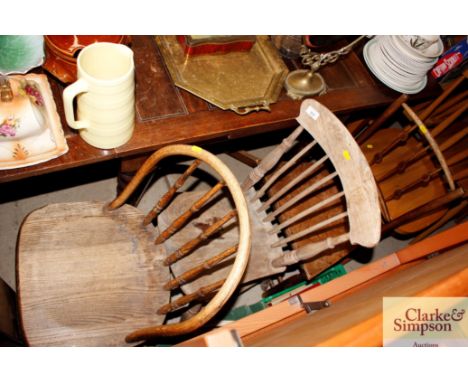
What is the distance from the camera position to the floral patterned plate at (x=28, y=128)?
0.98m

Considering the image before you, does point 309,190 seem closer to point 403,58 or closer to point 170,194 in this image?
point 170,194

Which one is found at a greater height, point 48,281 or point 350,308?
point 350,308

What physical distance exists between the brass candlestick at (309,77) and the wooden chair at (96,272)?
1.70 ft

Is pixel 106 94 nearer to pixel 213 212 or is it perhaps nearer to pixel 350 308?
pixel 213 212

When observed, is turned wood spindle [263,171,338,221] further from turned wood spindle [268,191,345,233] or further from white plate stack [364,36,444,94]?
white plate stack [364,36,444,94]

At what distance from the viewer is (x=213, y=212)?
1.48 metres

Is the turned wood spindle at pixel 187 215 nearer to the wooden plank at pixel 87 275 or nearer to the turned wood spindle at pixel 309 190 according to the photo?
the wooden plank at pixel 87 275

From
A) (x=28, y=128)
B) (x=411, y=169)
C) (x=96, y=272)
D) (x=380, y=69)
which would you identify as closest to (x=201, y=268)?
(x=96, y=272)

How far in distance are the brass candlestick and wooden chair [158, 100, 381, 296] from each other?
0.16 metres

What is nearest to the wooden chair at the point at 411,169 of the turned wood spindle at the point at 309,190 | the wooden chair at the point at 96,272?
the turned wood spindle at the point at 309,190

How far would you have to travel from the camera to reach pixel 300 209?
1626 mm

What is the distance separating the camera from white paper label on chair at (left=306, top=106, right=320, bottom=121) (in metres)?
1.17
